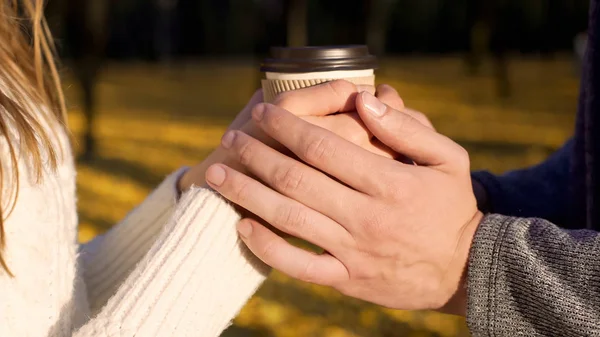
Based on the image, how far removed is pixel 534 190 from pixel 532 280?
0.49 metres

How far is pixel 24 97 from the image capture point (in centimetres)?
114

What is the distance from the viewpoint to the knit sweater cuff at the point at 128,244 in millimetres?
1320

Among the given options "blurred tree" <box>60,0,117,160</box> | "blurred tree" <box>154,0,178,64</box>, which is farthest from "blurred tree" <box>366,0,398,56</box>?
"blurred tree" <box>154,0,178,64</box>

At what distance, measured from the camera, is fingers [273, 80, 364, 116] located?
106 centimetres

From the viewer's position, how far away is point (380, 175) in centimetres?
101

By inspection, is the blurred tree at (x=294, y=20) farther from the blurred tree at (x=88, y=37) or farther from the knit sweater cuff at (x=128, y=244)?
the knit sweater cuff at (x=128, y=244)

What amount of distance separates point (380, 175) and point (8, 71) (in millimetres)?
652

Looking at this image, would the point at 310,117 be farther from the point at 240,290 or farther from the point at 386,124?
→ the point at 240,290

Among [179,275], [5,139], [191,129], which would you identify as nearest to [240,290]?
[179,275]

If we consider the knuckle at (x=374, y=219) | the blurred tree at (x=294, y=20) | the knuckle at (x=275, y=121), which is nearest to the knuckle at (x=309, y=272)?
the knuckle at (x=374, y=219)

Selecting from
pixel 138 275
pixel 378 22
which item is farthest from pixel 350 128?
pixel 378 22

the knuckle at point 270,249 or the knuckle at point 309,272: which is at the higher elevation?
the knuckle at point 270,249

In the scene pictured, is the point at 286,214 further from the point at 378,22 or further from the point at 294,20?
the point at 378,22

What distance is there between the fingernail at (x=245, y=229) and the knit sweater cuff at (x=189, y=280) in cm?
2
